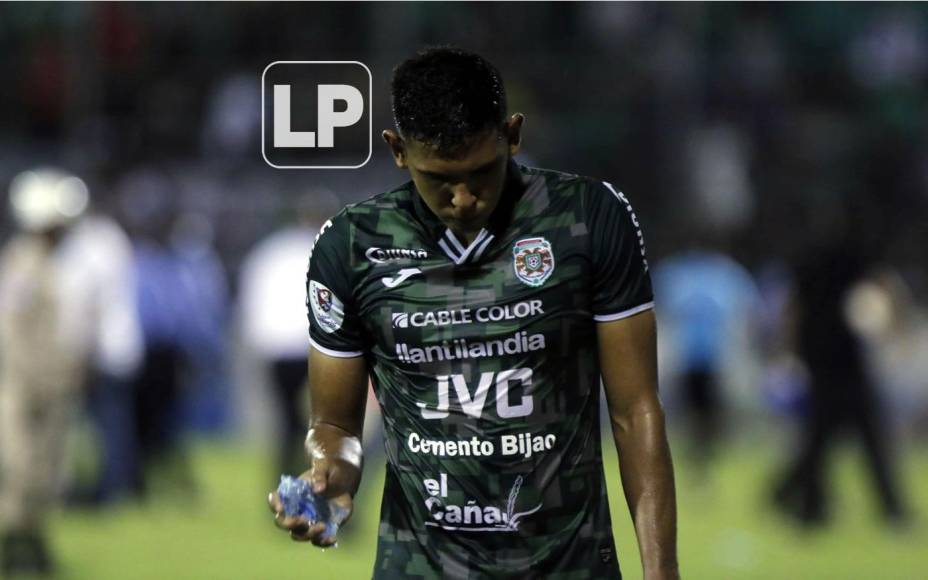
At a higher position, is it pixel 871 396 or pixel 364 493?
pixel 871 396

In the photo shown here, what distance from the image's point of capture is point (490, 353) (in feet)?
11.8

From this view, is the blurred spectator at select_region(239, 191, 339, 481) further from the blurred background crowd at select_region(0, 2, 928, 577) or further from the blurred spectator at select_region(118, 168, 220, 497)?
the blurred spectator at select_region(118, 168, 220, 497)

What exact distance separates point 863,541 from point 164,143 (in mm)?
6654

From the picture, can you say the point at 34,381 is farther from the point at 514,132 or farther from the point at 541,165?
the point at 514,132

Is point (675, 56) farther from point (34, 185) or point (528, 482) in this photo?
point (528, 482)

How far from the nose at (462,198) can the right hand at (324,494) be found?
0.63m

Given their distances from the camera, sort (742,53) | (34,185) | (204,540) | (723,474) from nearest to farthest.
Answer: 1. (34,185)
2. (204,540)
3. (723,474)
4. (742,53)

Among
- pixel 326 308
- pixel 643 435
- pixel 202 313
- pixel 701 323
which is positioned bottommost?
pixel 202 313

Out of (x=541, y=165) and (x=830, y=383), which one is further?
(x=830, y=383)

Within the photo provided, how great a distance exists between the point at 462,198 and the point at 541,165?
723 cm

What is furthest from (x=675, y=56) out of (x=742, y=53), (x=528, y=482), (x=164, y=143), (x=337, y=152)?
(x=528, y=482)

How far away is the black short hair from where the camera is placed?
3.38 metres

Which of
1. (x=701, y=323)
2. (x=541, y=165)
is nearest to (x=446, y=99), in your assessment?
(x=541, y=165)

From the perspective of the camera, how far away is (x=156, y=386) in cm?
1205
